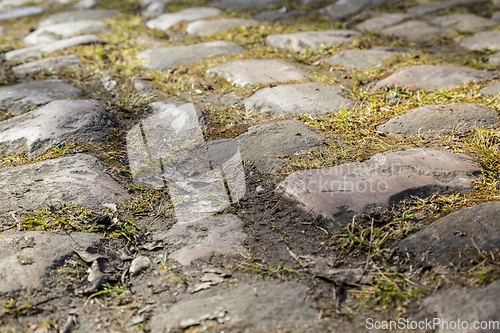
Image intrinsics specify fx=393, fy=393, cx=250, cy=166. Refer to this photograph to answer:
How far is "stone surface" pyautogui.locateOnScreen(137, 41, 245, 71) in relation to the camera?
2986 mm

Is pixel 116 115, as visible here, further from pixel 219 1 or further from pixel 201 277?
pixel 219 1

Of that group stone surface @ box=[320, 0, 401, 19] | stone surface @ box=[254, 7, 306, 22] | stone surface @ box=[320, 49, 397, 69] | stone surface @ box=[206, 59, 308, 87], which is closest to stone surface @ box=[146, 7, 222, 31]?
stone surface @ box=[254, 7, 306, 22]

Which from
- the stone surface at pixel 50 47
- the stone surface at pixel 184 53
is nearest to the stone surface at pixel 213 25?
the stone surface at pixel 184 53

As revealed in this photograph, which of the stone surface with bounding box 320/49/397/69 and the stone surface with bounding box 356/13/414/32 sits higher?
the stone surface with bounding box 356/13/414/32

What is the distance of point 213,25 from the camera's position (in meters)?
3.71

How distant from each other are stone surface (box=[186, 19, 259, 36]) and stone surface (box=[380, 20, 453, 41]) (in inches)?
49.1

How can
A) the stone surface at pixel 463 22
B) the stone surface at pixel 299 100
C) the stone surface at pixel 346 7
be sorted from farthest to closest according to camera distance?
the stone surface at pixel 346 7, the stone surface at pixel 463 22, the stone surface at pixel 299 100

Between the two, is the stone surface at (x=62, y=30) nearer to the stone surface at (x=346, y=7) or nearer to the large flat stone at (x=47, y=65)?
the large flat stone at (x=47, y=65)

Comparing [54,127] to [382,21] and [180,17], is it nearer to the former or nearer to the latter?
[180,17]

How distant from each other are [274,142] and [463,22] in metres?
2.77

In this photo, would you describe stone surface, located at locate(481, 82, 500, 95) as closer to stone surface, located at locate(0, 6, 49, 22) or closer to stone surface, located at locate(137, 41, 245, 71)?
stone surface, located at locate(137, 41, 245, 71)

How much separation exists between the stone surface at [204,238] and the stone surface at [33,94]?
55.4 inches

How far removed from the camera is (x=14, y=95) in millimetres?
2457

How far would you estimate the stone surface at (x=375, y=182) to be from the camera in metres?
1.51
